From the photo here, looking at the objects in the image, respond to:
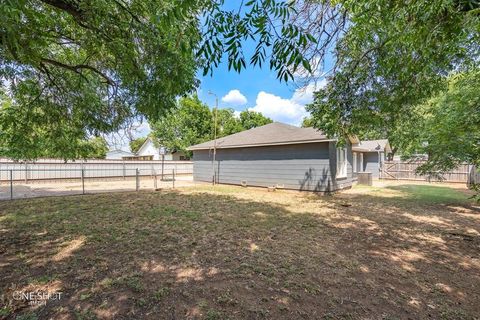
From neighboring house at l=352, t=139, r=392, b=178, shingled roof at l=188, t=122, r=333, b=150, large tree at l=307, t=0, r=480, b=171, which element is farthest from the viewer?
neighboring house at l=352, t=139, r=392, b=178

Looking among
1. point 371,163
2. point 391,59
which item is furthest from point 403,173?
point 391,59

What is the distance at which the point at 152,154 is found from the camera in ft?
103

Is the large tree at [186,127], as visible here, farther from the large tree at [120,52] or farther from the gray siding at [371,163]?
the large tree at [120,52]

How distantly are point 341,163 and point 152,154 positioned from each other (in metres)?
25.4

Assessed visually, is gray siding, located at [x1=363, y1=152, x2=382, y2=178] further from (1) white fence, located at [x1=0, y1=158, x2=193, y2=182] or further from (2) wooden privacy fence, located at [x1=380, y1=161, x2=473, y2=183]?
(1) white fence, located at [x1=0, y1=158, x2=193, y2=182]

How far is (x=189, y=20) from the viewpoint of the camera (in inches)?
102

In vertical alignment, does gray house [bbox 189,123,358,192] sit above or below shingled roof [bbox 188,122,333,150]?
below

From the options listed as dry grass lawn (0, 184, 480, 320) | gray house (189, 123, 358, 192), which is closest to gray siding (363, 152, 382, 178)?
gray house (189, 123, 358, 192)

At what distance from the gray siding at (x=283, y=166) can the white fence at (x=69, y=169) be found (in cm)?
465

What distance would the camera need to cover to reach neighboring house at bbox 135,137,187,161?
2909 centimetres

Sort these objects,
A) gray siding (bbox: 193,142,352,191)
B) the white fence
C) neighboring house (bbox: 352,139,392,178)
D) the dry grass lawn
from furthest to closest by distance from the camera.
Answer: neighboring house (bbox: 352,139,392,178) < the white fence < gray siding (bbox: 193,142,352,191) < the dry grass lawn

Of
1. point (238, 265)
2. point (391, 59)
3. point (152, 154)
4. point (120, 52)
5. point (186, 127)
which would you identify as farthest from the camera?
point (152, 154)

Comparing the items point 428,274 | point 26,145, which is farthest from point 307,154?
point 26,145

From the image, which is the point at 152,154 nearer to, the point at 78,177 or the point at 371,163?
the point at 78,177
